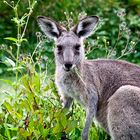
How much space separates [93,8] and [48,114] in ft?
24.7

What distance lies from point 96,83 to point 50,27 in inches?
31.0

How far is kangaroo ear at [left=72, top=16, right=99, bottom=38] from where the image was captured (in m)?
7.60

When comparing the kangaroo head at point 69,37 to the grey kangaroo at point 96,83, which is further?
the kangaroo head at point 69,37

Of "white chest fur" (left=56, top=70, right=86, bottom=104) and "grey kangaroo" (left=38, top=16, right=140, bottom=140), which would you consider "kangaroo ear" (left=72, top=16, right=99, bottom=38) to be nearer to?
"grey kangaroo" (left=38, top=16, right=140, bottom=140)

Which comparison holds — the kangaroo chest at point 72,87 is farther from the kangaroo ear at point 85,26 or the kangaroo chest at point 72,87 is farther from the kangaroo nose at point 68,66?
the kangaroo ear at point 85,26

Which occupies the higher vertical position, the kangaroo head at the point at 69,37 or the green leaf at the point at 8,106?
the kangaroo head at the point at 69,37

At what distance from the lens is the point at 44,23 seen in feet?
25.2

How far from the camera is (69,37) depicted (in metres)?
7.55

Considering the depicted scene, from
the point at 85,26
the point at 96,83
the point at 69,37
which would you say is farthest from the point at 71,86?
the point at 85,26

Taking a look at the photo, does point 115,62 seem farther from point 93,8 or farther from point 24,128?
point 93,8

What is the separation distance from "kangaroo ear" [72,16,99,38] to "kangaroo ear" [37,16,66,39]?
6.4 inches

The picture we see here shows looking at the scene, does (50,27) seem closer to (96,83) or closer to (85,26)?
(85,26)

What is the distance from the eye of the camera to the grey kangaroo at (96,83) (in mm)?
7156

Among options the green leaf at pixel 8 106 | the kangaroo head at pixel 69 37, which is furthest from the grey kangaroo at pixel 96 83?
the green leaf at pixel 8 106
